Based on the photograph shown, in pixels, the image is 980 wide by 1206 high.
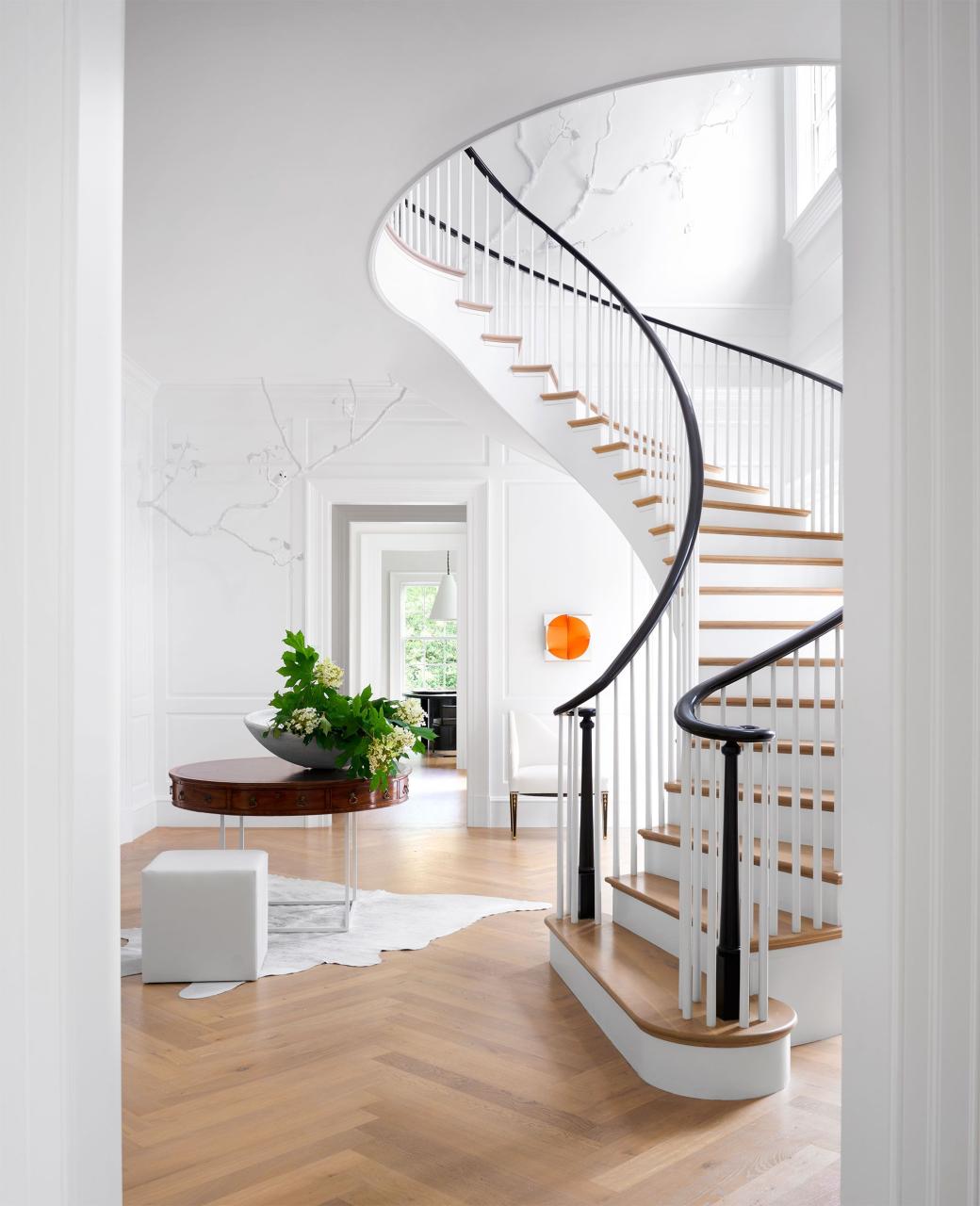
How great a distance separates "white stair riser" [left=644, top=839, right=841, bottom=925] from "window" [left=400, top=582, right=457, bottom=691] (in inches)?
306

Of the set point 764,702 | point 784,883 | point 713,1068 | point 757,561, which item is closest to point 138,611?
point 757,561

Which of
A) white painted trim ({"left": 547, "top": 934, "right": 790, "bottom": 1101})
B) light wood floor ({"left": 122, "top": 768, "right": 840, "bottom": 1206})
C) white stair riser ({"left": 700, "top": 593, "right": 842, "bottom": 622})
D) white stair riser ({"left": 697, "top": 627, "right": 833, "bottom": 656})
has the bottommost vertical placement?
light wood floor ({"left": 122, "top": 768, "right": 840, "bottom": 1206})

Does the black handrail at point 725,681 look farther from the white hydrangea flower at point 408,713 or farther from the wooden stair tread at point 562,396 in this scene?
the wooden stair tread at point 562,396

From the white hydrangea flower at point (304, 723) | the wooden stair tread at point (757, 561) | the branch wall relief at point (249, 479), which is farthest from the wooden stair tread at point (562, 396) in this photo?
the white hydrangea flower at point (304, 723)

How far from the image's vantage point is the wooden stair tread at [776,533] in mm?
5254

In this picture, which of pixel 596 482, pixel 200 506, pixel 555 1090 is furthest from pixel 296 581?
pixel 555 1090

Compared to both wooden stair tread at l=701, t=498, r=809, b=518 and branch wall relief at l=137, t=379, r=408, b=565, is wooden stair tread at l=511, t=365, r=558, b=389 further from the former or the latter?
branch wall relief at l=137, t=379, r=408, b=565

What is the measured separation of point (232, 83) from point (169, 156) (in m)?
0.57

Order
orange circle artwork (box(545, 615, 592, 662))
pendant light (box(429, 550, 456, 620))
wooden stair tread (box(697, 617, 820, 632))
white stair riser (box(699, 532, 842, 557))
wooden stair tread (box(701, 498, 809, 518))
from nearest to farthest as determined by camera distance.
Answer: wooden stair tread (box(697, 617, 820, 632)), white stair riser (box(699, 532, 842, 557)), wooden stair tread (box(701, 498, 809, 518)), orange circle artwork (box(545, 615, 592, 662)), pendant light (box(429, 550, 456, 620))

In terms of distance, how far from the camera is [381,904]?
495cm

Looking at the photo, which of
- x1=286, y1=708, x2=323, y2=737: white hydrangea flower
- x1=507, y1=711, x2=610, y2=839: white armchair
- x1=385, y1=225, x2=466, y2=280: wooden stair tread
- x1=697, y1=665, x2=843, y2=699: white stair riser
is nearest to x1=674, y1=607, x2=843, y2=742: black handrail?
x1=697, y1=665, x2=843, y2=699: white stair riser

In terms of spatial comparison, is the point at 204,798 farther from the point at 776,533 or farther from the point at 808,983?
the point at 776,533

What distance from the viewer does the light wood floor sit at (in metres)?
2.37

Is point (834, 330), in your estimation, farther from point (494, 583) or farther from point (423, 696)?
point (423, 696)
